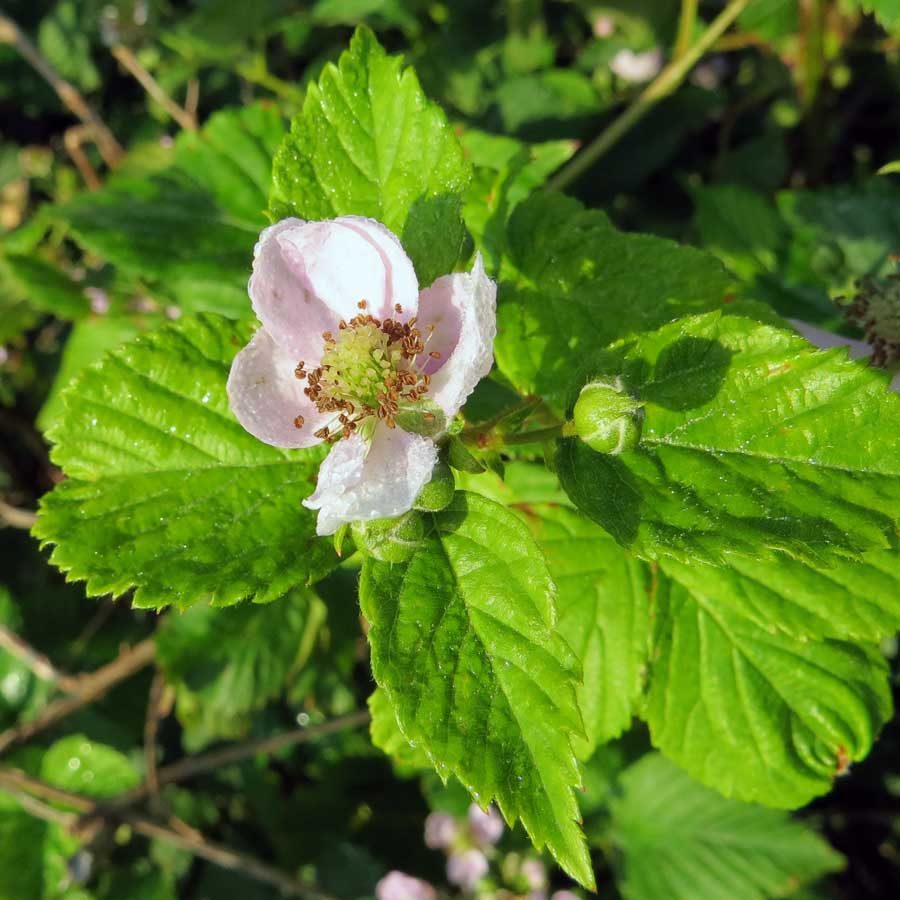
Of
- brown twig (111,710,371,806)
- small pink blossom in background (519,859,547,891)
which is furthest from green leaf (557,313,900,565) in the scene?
small pink blossom in background (519,859,547,891)

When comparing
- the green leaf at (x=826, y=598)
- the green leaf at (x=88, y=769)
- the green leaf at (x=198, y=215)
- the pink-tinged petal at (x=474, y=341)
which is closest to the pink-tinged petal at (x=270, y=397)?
the pink-tinged petal at (x=474, y=341)

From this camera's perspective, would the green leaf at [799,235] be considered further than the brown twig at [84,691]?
No

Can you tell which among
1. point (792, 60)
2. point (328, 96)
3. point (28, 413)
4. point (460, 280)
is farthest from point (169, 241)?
point (792, 60)

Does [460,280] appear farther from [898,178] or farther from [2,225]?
[2,225]

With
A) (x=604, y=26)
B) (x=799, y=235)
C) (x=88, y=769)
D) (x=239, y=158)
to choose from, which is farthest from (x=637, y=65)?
(x=88, y=769)

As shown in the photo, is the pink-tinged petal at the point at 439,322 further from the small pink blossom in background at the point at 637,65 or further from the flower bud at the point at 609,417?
the small pink blossom in background at the point at 637,65

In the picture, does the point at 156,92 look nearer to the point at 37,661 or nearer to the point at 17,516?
the point at 17,516

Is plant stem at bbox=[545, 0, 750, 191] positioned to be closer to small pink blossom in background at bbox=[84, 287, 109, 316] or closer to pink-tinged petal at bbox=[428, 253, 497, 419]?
small pink blossom in background at bbox=[84, 287, 109, 316]
